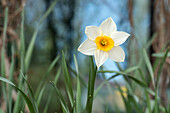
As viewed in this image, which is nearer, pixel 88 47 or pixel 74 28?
pixel 88 47

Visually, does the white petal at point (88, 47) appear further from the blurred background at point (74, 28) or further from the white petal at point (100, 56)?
the blurred background at point (74, 28)

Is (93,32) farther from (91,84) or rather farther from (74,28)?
Result: (74,28)

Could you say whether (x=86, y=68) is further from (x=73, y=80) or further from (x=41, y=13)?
(x=41, y=13)

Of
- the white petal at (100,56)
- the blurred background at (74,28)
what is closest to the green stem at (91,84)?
the white petal at (100,56)

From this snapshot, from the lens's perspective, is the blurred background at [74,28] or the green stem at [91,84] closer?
the green stem at [91,84]

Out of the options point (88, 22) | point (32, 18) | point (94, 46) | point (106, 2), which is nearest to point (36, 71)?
point (32, 18)

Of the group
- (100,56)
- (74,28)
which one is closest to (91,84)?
(100,56)

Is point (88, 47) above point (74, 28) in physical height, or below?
below

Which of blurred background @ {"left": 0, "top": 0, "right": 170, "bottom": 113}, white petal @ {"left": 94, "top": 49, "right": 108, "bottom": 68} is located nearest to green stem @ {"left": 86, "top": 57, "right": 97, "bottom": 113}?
white petal @ {"left": 94, "top": 49, "right": 108, "bottom": 68}
